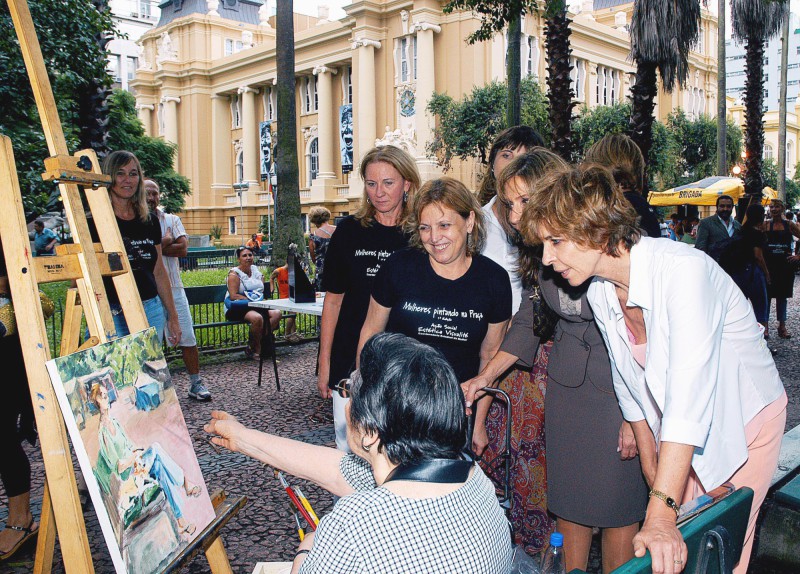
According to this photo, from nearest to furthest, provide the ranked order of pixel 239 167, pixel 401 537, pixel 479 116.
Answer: pixel 401 537
pixel 479 116
pixel 239 167

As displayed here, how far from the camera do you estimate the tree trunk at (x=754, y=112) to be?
834 inches

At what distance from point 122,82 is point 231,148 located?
2699 centimetres

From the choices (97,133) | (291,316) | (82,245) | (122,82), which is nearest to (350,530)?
(82,245)

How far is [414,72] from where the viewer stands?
38.7 meters

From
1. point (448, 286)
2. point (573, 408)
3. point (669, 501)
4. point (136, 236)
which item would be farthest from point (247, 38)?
point (669, 501)

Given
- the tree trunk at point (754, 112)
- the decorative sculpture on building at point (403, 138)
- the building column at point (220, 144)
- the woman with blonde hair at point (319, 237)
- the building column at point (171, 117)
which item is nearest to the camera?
the woman with blonde hair at point (319, 237)

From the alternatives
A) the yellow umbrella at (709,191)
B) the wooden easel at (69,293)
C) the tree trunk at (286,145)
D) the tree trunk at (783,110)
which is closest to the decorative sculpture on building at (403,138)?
the yellow umbrella at (709,191)

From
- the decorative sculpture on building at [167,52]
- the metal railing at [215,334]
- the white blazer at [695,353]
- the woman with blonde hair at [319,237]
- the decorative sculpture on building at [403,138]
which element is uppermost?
the decorative sculpture on building at [167,52]

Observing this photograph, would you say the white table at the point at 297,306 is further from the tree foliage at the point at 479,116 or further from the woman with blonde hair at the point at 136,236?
the tree foliage at the point at 479,116

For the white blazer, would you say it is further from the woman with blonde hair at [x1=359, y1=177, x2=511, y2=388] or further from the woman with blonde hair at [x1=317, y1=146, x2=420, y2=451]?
the woman with blonde hair at [x1=317, y1=146, x2=420, y2=451]

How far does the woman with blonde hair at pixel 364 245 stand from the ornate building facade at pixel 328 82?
27.3m

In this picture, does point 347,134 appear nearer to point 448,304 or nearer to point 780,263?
point 780,263

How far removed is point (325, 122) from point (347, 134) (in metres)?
4.83

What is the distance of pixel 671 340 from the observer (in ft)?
6.60
